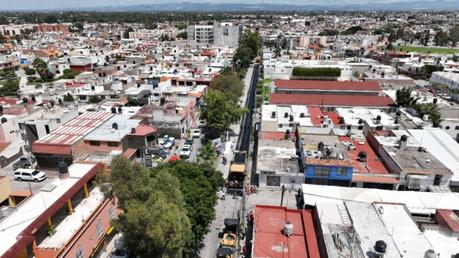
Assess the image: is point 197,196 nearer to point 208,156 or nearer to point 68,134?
point 208,156

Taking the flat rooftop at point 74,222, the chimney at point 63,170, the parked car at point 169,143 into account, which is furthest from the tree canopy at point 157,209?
the parked car at point 169,143

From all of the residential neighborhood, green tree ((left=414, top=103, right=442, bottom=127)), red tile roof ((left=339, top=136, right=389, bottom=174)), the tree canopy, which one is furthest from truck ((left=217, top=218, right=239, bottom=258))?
green tree ((left=414, top=103, right=442, bottom=127))

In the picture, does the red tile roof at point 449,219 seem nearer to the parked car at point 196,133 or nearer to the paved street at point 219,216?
the paved street at point 219,216

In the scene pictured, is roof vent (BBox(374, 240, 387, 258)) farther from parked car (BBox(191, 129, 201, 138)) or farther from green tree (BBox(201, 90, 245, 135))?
parked car (BBox(191, 129, 201, 138))

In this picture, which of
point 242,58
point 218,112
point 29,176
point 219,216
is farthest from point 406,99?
point 242,58

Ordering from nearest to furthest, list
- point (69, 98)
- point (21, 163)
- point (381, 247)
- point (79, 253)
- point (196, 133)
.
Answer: point (381, 247)
point (79, 253)
point (21, 163)
point (196, 133)
point (69, 98)
